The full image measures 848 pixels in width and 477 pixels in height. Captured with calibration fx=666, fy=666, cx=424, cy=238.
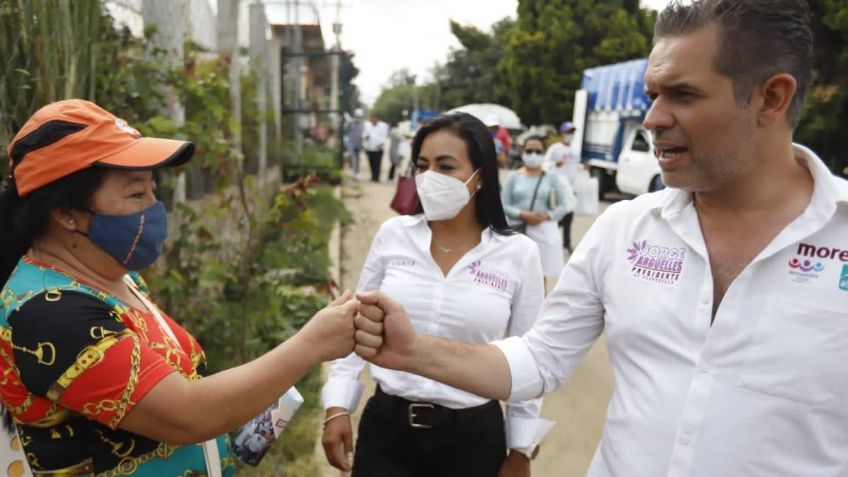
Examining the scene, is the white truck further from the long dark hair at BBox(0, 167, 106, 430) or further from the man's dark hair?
the long dark hair at BBox(0, 167, 106, 430)

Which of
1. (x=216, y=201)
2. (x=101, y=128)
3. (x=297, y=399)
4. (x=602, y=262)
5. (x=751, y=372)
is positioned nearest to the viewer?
(x=751, y=372)

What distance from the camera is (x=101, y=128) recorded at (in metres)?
1.46

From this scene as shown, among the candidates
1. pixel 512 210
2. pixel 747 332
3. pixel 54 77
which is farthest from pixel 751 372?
pixel 512 210

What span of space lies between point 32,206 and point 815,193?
1.66 metres

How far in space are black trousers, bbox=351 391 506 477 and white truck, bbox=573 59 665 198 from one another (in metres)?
10.5

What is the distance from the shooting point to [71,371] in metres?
1.28

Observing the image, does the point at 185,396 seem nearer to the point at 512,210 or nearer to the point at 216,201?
the point at 216,201

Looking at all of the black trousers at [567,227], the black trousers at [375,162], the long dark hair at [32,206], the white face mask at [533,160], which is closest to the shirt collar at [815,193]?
the long dark hair at [32,206]

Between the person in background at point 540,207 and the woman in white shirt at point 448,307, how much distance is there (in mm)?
2906

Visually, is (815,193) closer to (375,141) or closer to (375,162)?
(375,141)

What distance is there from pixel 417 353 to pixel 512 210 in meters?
3.72

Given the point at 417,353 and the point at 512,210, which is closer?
the point at 417,353

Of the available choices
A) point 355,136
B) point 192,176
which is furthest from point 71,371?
point 355,136

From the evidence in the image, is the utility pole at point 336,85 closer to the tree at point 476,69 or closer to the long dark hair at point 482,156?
the long dark hair at point 482,156
